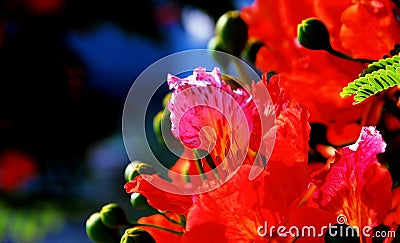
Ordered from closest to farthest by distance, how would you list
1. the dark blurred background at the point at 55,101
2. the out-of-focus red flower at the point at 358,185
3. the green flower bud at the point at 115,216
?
the out-of-focus red flower at the point at 358,185 → the green flower bud at the point at 115,216 → the dark blurred background at the point at 55,101

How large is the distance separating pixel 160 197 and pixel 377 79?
4.4 inches

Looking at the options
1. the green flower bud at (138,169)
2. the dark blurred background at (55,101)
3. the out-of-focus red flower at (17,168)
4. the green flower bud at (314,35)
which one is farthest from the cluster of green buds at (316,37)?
the out-of-focus red flower at (17,168)

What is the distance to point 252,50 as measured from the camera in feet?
1.70

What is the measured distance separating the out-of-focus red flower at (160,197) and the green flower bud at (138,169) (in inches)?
1.2

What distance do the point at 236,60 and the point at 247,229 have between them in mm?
149

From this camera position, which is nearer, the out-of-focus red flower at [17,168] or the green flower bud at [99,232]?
the green flower bud at [99,232]

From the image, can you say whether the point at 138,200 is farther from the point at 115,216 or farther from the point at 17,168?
the point at 17,168

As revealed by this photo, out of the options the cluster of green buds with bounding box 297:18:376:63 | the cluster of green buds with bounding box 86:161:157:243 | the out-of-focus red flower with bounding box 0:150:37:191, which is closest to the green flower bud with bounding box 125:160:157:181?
the cluster of green buds with bounding box 86:161:157:243

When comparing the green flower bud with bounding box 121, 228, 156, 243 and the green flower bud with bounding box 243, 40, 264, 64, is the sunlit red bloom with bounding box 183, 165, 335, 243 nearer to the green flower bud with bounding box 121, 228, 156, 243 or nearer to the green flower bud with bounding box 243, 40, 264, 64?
the green flower bud with bounding box 121, 228, 156, 243

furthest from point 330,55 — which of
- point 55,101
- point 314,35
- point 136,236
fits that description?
point 55,101

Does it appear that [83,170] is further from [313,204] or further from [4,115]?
[313,204]

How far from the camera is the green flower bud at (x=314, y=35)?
417 millimetres

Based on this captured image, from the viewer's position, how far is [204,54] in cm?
49

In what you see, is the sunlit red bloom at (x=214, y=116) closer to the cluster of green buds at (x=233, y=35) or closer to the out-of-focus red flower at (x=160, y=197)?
the out-of-focus red flower at (x=160, y=197)
